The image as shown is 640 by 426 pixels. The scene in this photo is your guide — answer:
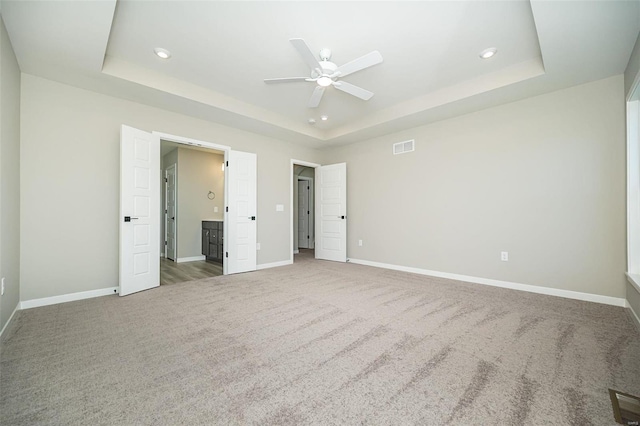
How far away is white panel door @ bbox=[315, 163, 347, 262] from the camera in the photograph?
5879mm

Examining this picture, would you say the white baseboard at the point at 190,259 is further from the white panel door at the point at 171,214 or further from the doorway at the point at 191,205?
the white panel door at the point at 171,214

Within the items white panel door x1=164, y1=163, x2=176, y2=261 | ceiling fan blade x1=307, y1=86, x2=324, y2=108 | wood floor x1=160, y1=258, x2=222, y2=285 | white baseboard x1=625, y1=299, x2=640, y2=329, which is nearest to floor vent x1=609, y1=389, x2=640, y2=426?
white baseboard x1=625, y1=299, x2=640, y2=329

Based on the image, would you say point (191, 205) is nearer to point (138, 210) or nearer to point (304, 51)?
point (138, 210)

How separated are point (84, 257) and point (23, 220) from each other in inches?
27.2

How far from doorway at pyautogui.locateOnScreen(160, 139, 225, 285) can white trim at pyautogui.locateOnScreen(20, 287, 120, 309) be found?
2.10 m

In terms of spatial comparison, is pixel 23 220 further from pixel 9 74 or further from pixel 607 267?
pixel 607 267

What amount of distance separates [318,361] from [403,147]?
413 centimetres

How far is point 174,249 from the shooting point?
241 inches

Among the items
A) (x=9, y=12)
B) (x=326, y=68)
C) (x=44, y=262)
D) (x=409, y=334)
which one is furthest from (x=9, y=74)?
(x=409, y=334)

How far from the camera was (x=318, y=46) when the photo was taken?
281 centimetres

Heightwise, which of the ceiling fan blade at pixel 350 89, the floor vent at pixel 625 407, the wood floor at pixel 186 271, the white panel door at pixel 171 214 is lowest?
the wood floor at pixel 186 271

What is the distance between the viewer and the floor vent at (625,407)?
132 cm

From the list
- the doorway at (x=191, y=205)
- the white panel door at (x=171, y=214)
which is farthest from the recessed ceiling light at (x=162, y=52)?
the white panel door at (x=171, y=214)

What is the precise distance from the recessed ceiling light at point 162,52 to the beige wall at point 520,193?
3760mm
